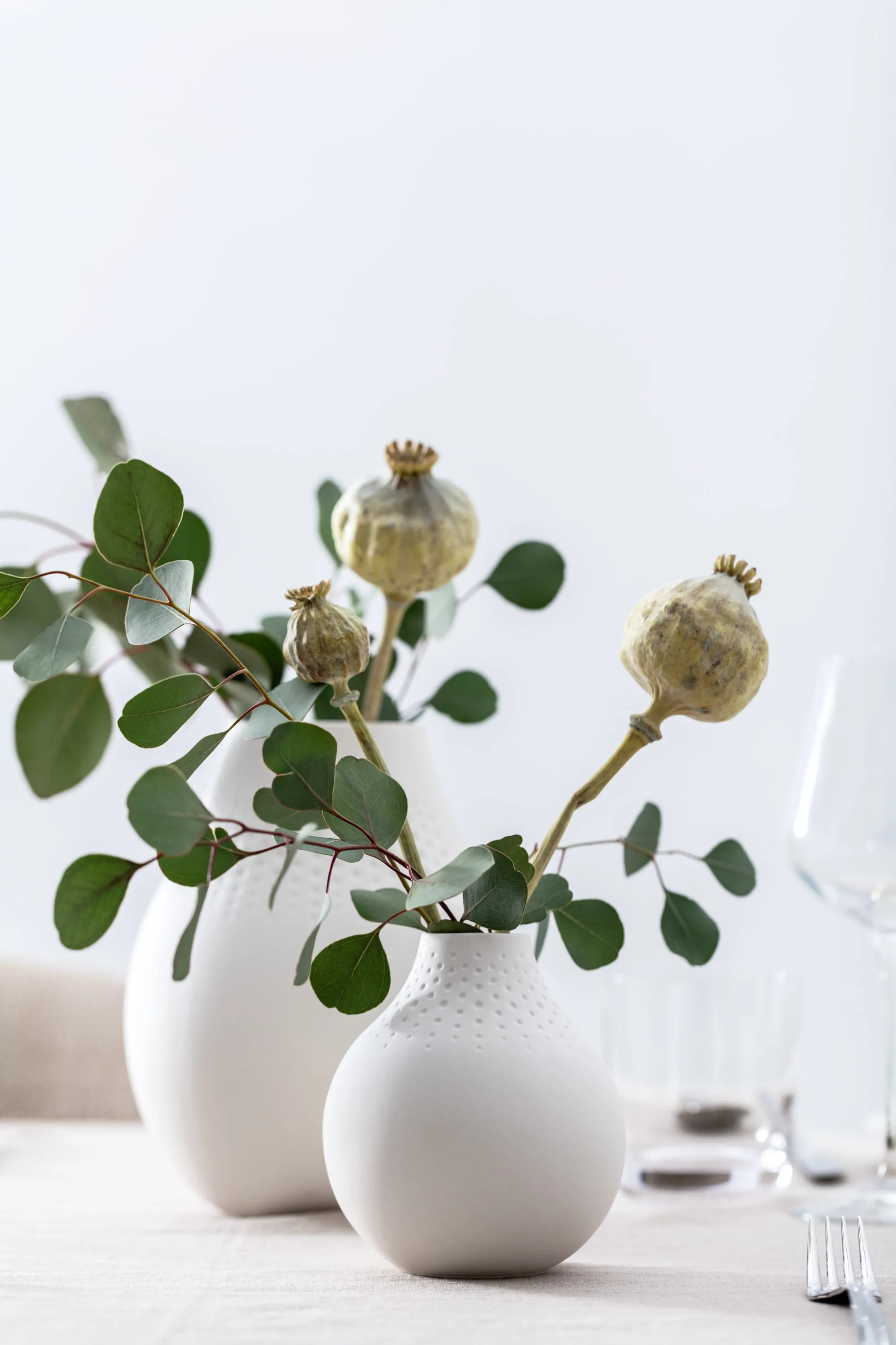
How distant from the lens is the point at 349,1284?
33 cm

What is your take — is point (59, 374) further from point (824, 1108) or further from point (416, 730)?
Result: point (824, 1108)

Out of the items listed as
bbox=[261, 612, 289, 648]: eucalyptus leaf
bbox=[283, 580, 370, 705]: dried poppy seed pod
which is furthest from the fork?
bbox=[261, 612, 289, 648]: eucalyptus leaf

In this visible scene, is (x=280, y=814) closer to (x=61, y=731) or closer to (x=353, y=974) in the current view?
(x=353, y=974)

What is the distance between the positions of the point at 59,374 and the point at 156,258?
0.15 metres

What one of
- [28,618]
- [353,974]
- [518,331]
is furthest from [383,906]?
[518,331]

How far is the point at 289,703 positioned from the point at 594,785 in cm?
10

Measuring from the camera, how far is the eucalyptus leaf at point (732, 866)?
413mm

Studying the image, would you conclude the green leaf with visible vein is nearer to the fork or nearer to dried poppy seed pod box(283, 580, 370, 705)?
dried poppy seed pod box(283, 580, 370, 705)

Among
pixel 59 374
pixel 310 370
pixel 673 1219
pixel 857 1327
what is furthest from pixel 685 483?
pixel 857 1327

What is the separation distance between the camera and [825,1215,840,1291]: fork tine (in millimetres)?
328

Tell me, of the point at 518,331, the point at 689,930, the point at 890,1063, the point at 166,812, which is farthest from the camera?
the point at 518,331

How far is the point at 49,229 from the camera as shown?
1.15 metres

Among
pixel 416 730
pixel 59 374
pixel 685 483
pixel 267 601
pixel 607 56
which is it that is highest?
pixel 607 56

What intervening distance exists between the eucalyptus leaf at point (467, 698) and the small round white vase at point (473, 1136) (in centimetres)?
18
